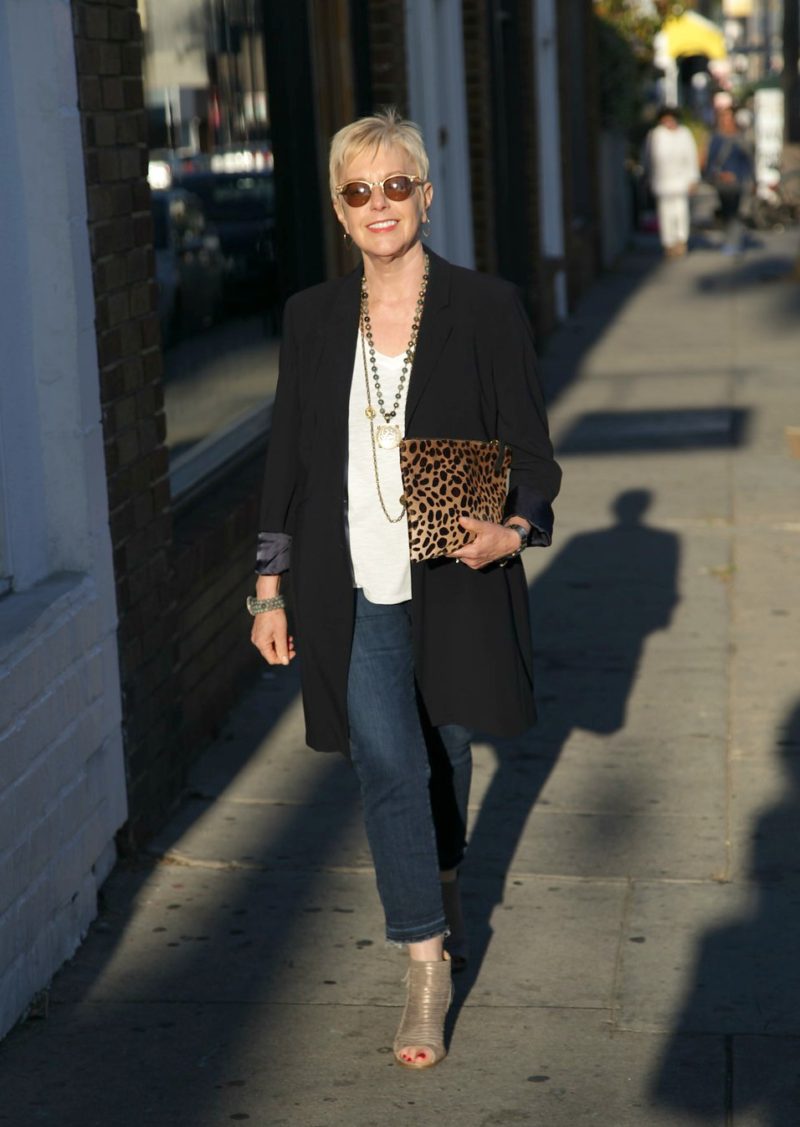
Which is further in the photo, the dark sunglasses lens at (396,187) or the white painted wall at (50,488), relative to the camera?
the white painted wall at (50,488)

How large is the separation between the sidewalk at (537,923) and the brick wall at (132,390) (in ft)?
1.12

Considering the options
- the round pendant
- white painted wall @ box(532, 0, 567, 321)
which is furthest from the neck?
white painted wall @ box(532, 0, 567, 321)

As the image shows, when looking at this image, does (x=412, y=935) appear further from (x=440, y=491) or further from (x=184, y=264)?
(x=184, y=264)

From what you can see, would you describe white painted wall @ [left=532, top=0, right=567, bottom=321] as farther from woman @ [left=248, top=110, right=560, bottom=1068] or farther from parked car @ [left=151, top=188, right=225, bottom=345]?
woman @ [left=248, top=110, right=560, bottom=1068]

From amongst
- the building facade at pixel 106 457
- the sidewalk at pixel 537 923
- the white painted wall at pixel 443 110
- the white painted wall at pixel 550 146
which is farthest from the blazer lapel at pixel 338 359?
the white painted wall at pixel 550 146

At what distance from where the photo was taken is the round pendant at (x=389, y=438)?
3750 millimetres

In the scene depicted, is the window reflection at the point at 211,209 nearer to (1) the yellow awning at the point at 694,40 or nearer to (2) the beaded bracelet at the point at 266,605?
(2) the beaded bracelet at the point at 266,605

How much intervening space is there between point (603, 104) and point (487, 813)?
62.2 ft

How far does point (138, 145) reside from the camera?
5223 millimetres

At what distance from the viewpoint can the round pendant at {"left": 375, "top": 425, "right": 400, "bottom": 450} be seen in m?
3.75

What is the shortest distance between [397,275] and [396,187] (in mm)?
209

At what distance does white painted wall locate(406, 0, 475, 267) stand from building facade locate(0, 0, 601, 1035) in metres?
2.82

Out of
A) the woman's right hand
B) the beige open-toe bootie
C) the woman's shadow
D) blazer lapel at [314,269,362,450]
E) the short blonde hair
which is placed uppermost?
the short blonde hair

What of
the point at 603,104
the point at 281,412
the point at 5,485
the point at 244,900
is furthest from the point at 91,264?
the point at 603,104
